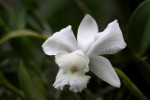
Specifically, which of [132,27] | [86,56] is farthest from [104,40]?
[132,27]

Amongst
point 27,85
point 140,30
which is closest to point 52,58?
point 27,85

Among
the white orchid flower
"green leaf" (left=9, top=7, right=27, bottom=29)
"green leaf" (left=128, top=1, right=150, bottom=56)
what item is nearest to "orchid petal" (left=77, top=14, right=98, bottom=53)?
the white orchid flower

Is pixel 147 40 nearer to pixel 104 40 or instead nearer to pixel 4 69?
pixel 104 40

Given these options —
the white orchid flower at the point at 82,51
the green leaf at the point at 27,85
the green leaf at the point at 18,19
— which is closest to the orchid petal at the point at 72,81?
the white orchid flower at the point at 82,51

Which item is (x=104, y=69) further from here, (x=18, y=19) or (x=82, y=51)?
(x=18, y=19)

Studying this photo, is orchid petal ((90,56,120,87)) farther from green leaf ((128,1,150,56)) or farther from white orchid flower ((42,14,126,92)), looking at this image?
green leaf ((128,1,150,56))

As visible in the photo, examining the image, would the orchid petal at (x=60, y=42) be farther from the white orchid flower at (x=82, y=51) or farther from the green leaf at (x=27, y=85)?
the green leaf at (x=27, y=85)

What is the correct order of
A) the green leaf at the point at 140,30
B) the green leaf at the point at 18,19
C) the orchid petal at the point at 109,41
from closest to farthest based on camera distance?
the orchid petal at the point at 109,41 < the green leaf at the point at 140,30 < the green leaf at the point at 18,19
